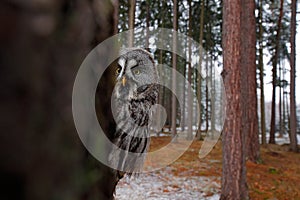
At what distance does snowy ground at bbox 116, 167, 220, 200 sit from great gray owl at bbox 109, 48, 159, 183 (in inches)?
141

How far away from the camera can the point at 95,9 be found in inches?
16.6

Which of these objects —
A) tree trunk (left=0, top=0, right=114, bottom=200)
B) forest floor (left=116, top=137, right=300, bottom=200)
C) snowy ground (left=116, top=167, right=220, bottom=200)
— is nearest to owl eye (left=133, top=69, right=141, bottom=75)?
tree trunk (left=0, top=0, right=114, bottom=200)

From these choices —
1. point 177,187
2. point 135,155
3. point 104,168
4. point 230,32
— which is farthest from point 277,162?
point 104,168

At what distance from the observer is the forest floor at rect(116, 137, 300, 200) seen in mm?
5980

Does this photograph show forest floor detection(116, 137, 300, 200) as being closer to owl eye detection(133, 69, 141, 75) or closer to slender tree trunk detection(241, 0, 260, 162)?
slender tree trunk detection(241, 0, 260, 162)

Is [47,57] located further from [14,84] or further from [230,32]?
[230,32]

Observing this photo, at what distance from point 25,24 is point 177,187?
21.9ft

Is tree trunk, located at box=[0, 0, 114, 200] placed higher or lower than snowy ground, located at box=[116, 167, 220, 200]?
higher

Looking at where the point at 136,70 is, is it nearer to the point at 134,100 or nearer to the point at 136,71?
the point at 136,71

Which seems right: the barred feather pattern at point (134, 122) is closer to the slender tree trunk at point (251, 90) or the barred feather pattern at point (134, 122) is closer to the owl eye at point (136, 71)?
the owl eye at point (136, 71)

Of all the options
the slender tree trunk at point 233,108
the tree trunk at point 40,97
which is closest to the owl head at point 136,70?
the tree trunk at point 40,97

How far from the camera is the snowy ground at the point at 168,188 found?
231 inches

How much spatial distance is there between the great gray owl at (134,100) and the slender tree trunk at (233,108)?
306 cm

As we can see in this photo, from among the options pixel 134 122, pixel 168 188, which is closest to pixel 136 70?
pixel 134 122
